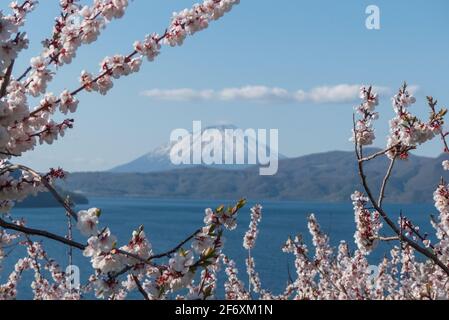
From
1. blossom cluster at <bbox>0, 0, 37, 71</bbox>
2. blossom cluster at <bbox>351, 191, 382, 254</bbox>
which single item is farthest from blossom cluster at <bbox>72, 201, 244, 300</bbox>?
blossom cluster at <bbox>351, 191, 382, 254</bbox>

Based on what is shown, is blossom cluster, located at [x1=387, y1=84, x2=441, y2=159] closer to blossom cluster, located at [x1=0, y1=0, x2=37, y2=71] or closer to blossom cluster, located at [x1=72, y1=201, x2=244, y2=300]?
blossom cluster, located at [x1=72, y1=201, x2=244, y2=300]

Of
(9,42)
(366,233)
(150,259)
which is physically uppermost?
(9,42)

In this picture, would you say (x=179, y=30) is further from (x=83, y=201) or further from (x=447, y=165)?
(x=83, y=201)

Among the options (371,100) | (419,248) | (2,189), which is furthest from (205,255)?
(371,100)

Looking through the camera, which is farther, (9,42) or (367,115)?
(367,115)

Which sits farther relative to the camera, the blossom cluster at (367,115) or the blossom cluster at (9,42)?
the blossom cluster at (367,115)

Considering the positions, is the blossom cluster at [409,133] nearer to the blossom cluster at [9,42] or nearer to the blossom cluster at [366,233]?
the blossom cluster at [366,233]

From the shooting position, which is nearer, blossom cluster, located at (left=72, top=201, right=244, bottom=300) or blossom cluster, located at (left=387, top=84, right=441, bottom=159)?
blossom cluster, located at (left=72, top=201, right=244, bottom=300)

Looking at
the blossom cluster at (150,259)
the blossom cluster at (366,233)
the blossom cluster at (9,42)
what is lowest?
the blossom cluster at (150,259)

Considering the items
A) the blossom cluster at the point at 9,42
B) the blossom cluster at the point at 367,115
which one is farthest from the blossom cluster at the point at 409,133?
the blossom cluster at the point at 9,42

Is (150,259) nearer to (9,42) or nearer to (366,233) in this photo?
(9,42)

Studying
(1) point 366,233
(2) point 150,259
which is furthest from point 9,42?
(1) point 366,233
